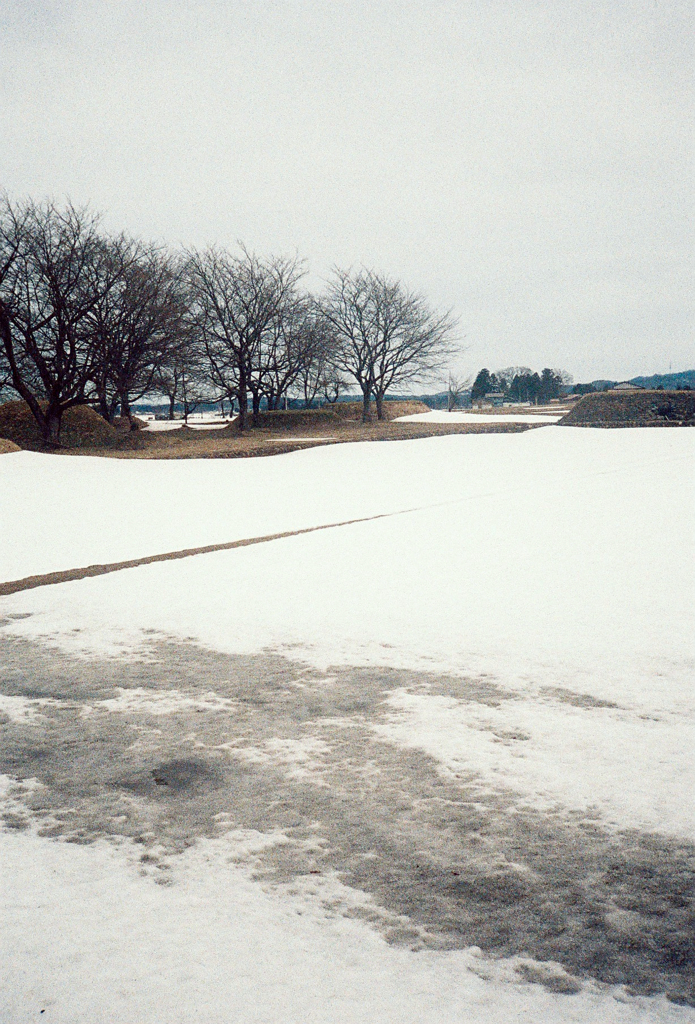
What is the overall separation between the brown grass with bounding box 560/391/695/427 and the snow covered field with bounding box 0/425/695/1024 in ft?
93.9

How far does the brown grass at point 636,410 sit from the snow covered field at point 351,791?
1127 inches

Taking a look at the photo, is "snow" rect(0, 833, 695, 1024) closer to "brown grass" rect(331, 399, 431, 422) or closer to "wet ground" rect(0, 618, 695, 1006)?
"wet ground" rect(0, 618, 695, 1006)

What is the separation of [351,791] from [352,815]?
0.17m

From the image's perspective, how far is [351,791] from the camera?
2830 millimetres

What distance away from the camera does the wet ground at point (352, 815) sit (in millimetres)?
2080

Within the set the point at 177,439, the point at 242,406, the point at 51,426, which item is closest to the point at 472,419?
the point at 242,406

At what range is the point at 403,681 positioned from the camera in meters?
3.96

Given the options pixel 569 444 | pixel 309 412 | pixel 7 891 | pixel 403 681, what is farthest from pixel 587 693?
pixel 309 412

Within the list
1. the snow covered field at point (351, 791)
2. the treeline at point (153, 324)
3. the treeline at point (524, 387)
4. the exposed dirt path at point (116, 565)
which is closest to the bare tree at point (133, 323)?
the treeline at point (153, 324)

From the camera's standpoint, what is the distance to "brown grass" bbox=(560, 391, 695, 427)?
111 ft

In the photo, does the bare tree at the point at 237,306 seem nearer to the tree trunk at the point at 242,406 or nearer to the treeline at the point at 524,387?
the tree trunk at the point at 242,406

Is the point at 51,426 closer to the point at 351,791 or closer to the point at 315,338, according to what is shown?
the point at 315,338

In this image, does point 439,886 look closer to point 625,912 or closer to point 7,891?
point 625,912

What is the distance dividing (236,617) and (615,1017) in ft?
12.0
